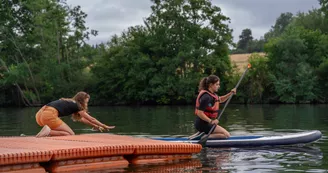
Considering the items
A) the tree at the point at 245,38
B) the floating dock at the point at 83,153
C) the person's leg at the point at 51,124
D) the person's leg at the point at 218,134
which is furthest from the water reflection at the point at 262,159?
the tree at the point at 245,38

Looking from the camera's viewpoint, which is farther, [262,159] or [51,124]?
[51,124]

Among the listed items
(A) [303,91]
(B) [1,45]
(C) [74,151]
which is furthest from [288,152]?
(B) [1,45]

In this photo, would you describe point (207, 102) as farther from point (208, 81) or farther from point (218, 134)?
point (218, 134)

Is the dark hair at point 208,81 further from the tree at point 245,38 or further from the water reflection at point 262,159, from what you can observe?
the tree at point 245,38

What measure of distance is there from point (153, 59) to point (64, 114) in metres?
42.4

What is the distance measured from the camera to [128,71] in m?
56.1

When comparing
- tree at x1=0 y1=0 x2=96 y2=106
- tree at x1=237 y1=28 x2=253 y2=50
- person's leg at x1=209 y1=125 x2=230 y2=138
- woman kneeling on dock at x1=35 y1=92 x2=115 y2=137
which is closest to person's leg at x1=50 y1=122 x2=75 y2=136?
woman kneeling on dock at x1=35 y1=92 x2=115 y2=137

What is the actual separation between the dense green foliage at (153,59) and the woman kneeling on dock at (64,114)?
33531 mm

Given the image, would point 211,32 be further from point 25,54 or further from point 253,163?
point 253,163

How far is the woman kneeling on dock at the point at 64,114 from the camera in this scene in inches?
502

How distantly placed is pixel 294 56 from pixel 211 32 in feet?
26.0

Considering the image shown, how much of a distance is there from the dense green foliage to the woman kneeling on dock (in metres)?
33.5

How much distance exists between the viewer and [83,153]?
32.8 feet

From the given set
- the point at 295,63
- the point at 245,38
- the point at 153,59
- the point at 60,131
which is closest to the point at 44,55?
the point at 153,59
